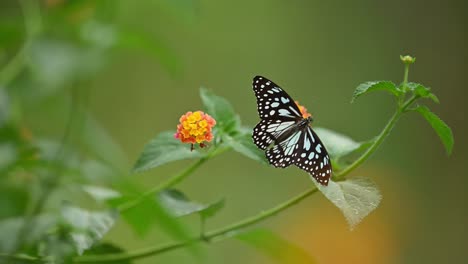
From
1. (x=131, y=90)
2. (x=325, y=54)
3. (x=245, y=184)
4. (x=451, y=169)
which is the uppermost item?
(x=131, y=90)

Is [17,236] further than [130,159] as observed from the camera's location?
No

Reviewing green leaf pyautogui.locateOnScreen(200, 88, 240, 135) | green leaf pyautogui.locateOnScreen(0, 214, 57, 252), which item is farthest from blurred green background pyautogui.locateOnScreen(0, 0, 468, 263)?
green leaf pyautogui.locateOnScreen(0, 214, 57, 252)

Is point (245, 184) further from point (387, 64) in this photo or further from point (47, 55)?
point (47, 55)

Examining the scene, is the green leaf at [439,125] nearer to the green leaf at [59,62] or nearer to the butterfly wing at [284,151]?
the butterfly wing at [284,151]

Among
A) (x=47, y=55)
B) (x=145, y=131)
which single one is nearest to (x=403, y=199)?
(x=145, y=131)

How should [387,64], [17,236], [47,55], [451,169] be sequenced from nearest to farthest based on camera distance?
1. [17,236]
2. [47,55]
3. [387,64]
4. [451,169]

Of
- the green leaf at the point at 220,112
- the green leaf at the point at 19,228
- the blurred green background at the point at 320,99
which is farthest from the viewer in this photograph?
the blurred green background at the point at 320,99

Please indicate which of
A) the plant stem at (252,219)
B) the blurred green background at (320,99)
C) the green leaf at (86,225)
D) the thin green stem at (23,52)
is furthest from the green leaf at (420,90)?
the blurred green background at (320,99)
